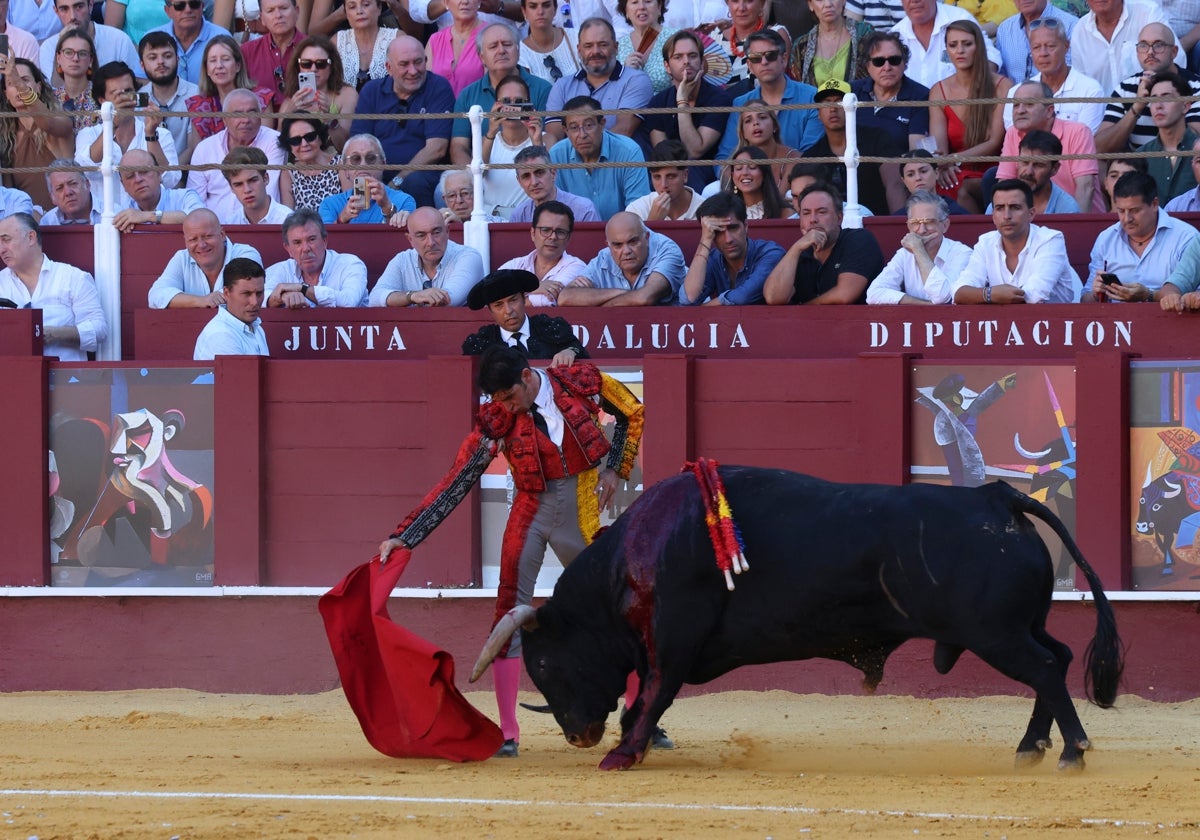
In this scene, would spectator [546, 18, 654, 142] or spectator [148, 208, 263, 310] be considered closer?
spectator [148, 208, 263, 310]

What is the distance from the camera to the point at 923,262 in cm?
845

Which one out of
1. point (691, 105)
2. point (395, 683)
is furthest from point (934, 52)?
point (395, 683)

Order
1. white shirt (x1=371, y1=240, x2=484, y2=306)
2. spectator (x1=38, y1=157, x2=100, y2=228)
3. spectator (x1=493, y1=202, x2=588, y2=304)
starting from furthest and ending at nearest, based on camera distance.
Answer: spectator (x1=38, y1=157, x2=100, y2=228)
white shirt (x1=371, y1=240, x2=484, y2=306)
spectator (x1=493, y1=202, x2=588, y2=304)

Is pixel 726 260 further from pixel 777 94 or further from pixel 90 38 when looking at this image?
pixel 90 38

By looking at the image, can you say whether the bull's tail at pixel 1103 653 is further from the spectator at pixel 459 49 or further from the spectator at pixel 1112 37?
the spectator at pixel 459 49

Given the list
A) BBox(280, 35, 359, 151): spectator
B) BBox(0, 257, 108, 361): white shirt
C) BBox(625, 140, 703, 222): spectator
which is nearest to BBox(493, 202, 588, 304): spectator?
BBox(625, 140, 703, 222): spectator

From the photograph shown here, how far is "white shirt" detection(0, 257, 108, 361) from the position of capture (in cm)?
930

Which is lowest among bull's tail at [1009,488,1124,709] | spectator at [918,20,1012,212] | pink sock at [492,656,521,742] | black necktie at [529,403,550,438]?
pink sock at [492,656,521,742]

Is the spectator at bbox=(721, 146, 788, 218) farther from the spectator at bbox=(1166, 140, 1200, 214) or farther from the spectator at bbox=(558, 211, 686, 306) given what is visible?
the spectator at bbox=(1166, 140, 1200, 214)

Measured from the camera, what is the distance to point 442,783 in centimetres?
593

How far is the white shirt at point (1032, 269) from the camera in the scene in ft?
27.2

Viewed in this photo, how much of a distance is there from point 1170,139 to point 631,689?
3.75 m

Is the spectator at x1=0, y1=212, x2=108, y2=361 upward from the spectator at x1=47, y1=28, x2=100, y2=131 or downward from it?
downward

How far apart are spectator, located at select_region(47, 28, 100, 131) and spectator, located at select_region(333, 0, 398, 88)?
137 cm
